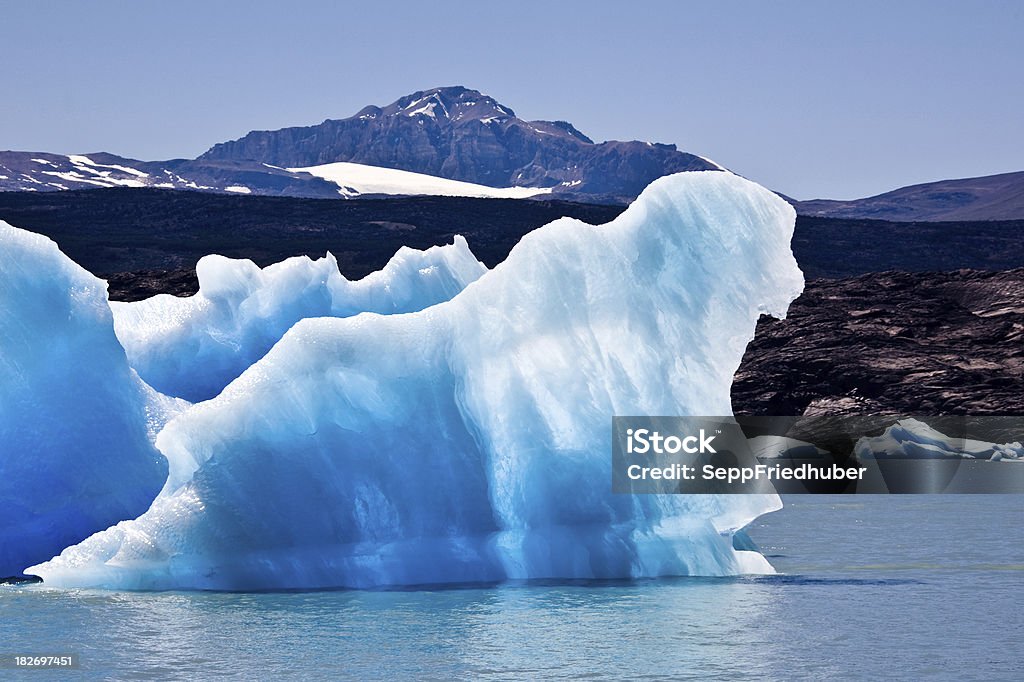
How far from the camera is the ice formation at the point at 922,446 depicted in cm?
5984

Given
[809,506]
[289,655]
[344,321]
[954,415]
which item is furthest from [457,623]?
[954,415]

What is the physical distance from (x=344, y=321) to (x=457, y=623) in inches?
160

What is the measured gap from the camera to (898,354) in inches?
2881

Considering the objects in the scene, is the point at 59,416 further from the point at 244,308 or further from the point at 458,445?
the point at 244,308

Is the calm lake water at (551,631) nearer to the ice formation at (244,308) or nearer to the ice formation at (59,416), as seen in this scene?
the ice formation at (59,416)

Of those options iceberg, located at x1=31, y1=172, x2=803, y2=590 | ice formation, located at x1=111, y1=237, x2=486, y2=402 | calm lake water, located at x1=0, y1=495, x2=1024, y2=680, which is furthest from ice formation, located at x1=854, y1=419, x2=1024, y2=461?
iceberg, located at x1=31, y1=172, x2=803, y2=590

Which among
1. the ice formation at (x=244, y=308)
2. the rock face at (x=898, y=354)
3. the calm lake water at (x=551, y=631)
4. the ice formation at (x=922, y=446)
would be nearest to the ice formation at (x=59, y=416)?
the calm lake water at (x=551, y=631)

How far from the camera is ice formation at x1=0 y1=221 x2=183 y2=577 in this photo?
66.8 ft

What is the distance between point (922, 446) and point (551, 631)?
47.4m

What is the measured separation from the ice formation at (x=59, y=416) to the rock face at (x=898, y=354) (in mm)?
51516

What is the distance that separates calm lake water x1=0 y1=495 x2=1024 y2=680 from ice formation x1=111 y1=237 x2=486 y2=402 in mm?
7638

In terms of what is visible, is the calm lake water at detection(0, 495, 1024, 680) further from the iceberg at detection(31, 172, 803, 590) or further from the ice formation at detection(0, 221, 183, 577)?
the ice formation at detection(0, 221, 183, 577)

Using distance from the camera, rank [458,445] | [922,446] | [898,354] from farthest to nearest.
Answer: [898,354] < [922,446] < [458,445]

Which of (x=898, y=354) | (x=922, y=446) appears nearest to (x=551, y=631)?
(x=922, y=446)
